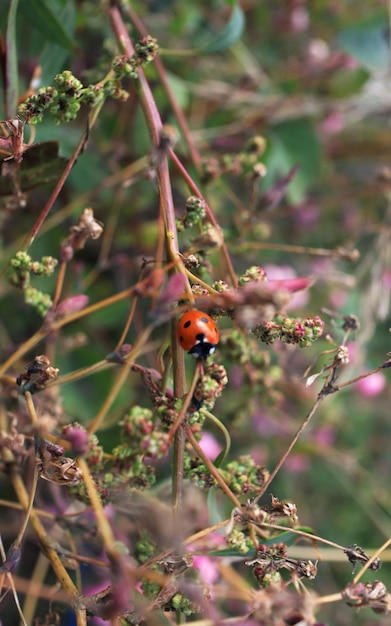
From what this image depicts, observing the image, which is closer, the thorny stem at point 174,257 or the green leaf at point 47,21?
the thorny stem at point 174,257

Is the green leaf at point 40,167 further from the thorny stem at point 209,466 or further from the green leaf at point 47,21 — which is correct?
the thorny stem at point 209,466

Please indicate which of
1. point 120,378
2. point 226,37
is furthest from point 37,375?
point 226,37

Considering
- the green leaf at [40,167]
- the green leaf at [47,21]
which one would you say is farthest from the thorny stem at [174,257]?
the green leaf at [47,21]

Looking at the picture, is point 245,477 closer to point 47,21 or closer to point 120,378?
point 120,378

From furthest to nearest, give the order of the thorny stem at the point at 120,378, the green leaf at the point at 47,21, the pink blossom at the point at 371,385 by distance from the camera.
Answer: the pink blossom at the point at 371,385 < the green leaf at the point at 47,21 < the thorny stem at the point at 120,378

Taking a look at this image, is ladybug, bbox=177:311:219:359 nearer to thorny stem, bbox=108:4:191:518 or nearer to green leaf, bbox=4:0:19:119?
thorny stem, bbox=108:4:191:518

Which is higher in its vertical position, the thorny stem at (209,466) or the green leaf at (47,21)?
the green leaf at (47,21)
